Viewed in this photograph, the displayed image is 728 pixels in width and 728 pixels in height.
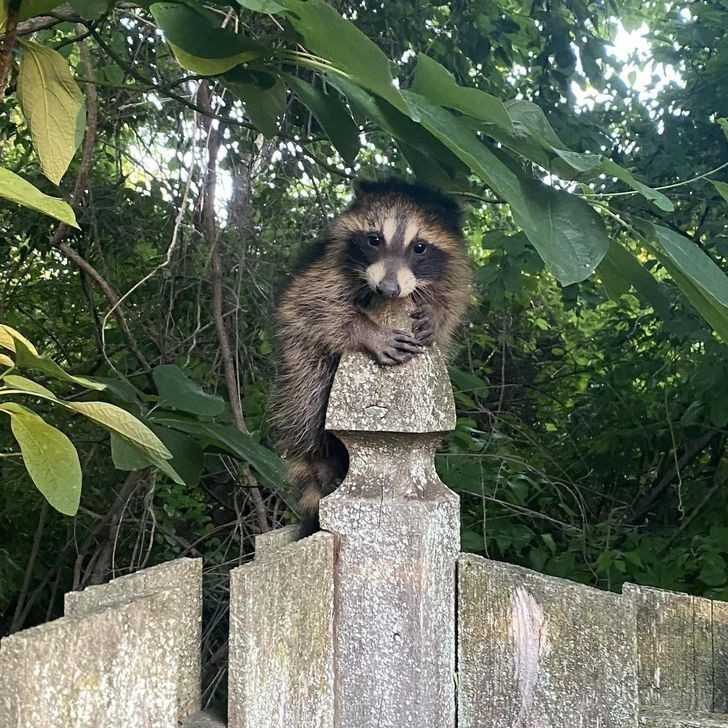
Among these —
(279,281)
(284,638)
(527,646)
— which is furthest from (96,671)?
(279,281)

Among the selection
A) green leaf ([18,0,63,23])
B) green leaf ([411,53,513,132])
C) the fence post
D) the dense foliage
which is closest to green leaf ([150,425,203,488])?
the dense foliage

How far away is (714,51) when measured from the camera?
325cm

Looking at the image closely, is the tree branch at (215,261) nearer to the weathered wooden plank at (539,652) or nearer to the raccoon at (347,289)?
the raccoon at (347,289)

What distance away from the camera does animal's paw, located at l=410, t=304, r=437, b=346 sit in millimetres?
1587

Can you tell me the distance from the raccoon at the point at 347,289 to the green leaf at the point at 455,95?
728mm

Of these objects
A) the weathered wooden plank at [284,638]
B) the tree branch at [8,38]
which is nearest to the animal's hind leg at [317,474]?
the weathered wooden plank at [284,638]

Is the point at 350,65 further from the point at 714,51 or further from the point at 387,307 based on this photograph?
the point at 714,51

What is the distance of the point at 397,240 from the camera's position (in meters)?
2.22

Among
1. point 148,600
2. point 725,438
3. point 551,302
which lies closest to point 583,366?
point 551,302

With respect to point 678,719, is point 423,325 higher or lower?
higher

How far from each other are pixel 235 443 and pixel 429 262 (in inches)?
32.5

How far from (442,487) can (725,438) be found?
3.16 metres

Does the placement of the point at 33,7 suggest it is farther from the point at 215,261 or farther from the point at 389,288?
the point at 215,261

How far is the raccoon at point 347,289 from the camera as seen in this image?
1915mm
